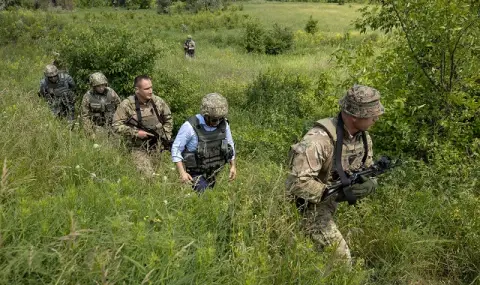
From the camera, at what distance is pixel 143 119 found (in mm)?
5156

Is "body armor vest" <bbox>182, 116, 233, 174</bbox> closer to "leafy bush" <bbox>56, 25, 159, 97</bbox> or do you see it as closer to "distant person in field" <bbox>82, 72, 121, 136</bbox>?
"distant person in field" <bbox>82, 72, 121, 136</bbox>

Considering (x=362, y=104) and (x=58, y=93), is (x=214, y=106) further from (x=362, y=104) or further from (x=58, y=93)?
(x=58, y=93)

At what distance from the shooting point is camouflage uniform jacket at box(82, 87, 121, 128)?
6.00m

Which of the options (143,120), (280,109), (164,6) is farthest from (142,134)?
(164,6)

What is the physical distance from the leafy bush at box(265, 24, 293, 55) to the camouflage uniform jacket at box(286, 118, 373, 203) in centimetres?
1715

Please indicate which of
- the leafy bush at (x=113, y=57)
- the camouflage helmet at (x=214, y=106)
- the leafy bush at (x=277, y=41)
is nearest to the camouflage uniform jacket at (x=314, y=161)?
the camouflage helmet at (x=214, y=106)

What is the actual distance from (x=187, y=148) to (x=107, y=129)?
1.46 m

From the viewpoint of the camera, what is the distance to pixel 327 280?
2.49 metres

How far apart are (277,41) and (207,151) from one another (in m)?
16.4

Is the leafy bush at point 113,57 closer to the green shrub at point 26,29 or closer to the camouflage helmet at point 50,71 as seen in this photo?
the camouflage helmet at point 50,71

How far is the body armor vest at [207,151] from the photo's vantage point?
4.15m

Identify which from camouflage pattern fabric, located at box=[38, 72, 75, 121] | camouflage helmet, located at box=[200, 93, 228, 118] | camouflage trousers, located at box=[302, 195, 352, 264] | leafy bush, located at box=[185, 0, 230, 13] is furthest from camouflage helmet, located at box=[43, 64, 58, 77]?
leafy bush, located at box=[185, 0, 230, 13]

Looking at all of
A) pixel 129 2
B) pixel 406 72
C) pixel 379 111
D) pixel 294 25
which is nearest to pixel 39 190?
pixel 379 111

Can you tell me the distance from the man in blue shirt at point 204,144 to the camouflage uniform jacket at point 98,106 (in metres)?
2.24
